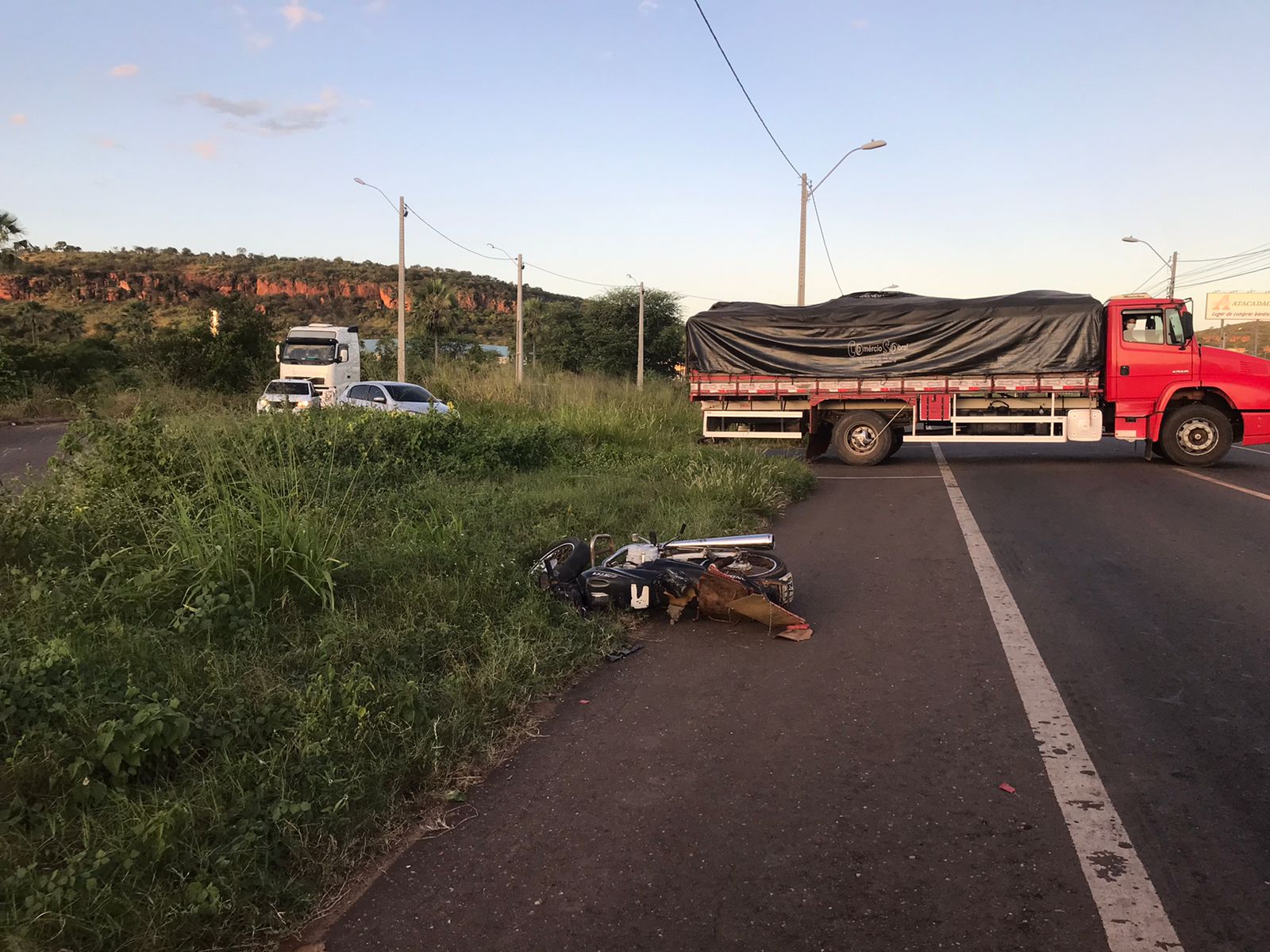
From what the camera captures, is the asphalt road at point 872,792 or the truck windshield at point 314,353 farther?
the truck windshield at point 314,353

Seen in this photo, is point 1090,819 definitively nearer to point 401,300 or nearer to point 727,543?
point 727,543

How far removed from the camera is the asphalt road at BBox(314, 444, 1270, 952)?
296cm

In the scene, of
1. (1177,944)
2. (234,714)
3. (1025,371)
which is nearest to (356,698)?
(234,714)

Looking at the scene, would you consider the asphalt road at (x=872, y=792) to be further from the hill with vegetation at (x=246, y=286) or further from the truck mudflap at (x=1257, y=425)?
the hill with vegetation at (x=246, y=286)

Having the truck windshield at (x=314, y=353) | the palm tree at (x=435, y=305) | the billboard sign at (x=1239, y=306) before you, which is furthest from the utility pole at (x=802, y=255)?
the billboard sign at (x=1239, y=306)

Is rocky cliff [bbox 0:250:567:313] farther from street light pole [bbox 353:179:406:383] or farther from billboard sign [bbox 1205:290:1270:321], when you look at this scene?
billboard sign [bbox 1205:290:1270:321]

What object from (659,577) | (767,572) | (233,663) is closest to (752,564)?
(767,572)

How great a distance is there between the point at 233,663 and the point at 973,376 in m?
15.4

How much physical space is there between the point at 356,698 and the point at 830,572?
181 inches

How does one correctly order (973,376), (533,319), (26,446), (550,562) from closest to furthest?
(550,562)
(973,376)
(26,446)
(533,319)

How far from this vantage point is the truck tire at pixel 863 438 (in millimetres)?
17656

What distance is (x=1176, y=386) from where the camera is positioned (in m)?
16.1

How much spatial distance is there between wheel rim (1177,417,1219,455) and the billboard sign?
288 feet

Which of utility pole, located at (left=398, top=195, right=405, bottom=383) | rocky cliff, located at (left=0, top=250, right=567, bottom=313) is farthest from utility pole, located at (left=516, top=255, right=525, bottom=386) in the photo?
rocky cliff, located at (left=0, top=250, right=567, bottom=313)
